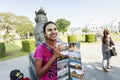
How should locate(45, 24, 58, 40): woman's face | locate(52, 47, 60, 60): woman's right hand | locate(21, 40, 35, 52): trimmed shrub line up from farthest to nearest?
locate(21, 40, 35, 52): trimmed shrub, locate(45, 24, 58, 40): woman's face, locate(52, 47, 60, 60): woman's right hand

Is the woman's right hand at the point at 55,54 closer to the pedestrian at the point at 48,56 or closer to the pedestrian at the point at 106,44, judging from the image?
the pedestrian at the point at 48,56

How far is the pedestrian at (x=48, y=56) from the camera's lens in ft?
5.17

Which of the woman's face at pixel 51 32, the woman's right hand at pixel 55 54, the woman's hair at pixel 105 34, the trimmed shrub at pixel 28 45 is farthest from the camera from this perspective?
the trimmed shrub at pixel 28 45

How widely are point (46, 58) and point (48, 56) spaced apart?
30 millimetres

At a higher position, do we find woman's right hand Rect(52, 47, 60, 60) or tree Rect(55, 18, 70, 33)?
tree Rect(55, 18, 70, 33)

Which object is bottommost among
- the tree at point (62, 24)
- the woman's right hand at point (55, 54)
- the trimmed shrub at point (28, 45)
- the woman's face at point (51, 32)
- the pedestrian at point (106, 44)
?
the trimmed shrub at point (28, 45)

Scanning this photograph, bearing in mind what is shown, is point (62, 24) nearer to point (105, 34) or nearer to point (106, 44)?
point (106, 44)

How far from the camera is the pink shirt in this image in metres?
1.63

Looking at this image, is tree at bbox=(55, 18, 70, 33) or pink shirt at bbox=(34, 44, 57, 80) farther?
tree at bbox=(55, 18, 70, 33)

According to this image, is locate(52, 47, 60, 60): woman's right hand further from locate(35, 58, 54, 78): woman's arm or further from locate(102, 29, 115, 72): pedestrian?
locate(102, 29, 115, 72): pedestrian

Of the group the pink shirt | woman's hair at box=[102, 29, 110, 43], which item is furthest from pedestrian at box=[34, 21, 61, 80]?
woman's hair at box=[102, 29, 110, 43]

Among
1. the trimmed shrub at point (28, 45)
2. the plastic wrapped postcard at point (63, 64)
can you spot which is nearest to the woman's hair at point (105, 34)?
the plastic wrapped postcard at point (63, 64)

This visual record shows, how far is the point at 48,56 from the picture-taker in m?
1.65

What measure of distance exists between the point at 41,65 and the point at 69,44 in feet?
1.21
